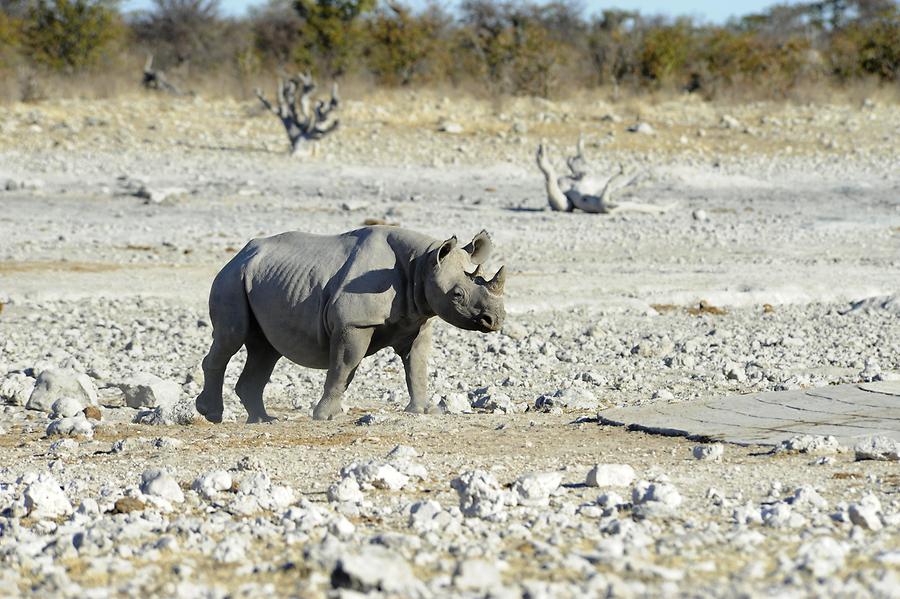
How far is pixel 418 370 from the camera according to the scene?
8398 mm

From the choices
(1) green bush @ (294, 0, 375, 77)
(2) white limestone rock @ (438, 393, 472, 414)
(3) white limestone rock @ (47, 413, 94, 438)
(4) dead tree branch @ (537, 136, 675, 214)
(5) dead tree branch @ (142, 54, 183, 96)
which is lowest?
(4) dead tree branch @ (537, 136, 675, 214)

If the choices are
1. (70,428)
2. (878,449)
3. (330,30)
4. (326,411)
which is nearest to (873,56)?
(330,30)

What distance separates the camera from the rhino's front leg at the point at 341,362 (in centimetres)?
800

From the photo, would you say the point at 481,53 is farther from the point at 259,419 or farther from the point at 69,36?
the point at 259,419

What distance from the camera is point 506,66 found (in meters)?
35.2

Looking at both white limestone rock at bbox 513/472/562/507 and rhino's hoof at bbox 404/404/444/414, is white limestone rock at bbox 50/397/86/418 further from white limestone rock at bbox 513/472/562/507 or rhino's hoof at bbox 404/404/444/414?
white limestone rock at bbox 513/472/562/507

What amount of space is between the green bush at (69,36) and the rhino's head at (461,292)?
30.9 m

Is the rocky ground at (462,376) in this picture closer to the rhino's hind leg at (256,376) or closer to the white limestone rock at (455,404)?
the white limestone rock at (455,404)

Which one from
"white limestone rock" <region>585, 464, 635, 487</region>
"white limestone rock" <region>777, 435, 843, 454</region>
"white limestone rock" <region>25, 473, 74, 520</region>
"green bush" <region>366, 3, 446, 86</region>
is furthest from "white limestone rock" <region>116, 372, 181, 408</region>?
"green bush" <region>366, 3, 446, 86</region>

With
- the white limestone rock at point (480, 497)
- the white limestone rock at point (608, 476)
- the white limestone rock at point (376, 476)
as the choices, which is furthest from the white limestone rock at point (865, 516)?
the white limestone rock at point (376, 476)

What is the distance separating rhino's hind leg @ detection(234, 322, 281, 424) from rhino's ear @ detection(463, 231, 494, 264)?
1421 mm

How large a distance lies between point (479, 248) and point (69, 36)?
3145cm

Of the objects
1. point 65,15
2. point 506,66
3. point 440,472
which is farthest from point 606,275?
point 65,15

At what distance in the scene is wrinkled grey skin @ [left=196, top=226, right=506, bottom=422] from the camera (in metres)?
7.84
